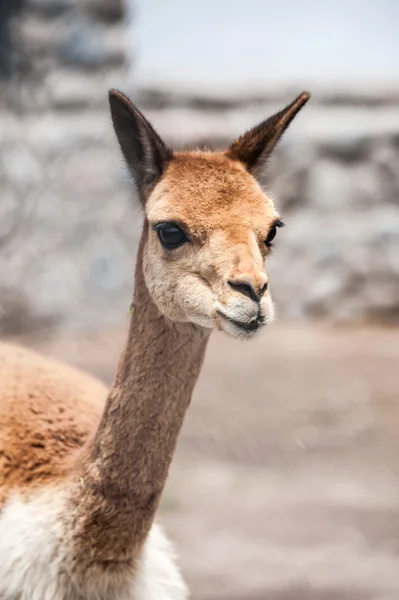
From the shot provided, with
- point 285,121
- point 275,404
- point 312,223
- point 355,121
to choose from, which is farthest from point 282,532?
point 355,121

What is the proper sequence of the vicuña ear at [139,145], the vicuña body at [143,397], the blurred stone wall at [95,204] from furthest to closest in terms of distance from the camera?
the blurred stone wall at [95,204] → the vicuña ear at [139,145] → the vicuña body at [143,397]

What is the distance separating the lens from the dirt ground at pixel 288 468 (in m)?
4.46

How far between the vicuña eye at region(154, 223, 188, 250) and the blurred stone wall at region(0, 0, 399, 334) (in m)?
5.66

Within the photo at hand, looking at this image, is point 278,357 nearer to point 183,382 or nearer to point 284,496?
point 284,496

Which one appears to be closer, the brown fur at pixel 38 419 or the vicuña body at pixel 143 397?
the vicuña body at pixel 143 397

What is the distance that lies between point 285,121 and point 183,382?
0.77 metres

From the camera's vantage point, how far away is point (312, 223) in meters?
9.02

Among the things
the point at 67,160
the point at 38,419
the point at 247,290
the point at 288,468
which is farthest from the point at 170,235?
the point at 67,160

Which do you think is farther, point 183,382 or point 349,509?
point 349,509

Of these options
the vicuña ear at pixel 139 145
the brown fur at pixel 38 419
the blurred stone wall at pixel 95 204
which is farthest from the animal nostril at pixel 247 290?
the blurred stone wall at pixel 95 204

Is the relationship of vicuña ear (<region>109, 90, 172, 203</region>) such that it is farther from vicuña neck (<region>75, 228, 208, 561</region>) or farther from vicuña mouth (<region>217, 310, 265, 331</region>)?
vicuña mouth (<region>217, 310, 265, 331</region>)

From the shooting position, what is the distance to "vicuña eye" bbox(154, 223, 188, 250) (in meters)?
2.40

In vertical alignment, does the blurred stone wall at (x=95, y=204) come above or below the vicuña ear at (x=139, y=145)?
above

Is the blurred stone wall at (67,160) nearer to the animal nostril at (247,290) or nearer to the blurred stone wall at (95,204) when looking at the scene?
the blurred stone wall at (95,204)
